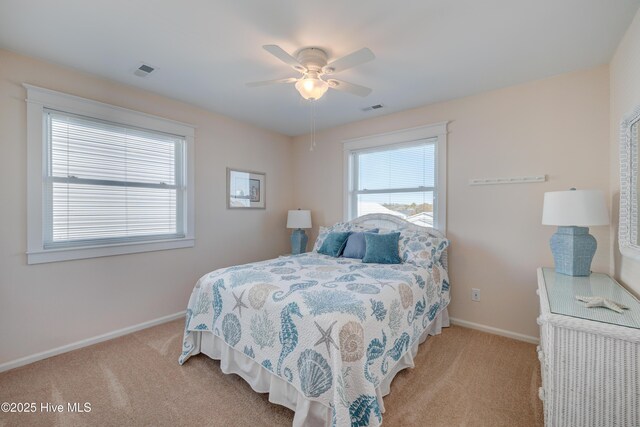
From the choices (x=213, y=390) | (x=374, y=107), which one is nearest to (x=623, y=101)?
(x=374, y=107)

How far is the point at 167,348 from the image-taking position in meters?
2.50

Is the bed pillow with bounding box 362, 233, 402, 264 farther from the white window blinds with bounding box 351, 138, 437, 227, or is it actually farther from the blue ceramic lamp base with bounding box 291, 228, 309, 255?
the blue ceramic lamp base with bounding box 291, 228, 309, 255

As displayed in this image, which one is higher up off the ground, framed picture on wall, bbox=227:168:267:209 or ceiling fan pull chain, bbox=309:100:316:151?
ceiling fan pull chain, bbox=309:100:316:151

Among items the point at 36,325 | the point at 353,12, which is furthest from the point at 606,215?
the point at 36,325

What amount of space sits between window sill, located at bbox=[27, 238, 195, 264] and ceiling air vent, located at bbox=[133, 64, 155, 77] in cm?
164

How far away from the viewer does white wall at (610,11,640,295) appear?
173cm

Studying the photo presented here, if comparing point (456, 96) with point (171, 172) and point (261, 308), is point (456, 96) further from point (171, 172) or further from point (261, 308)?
point (171, 172)

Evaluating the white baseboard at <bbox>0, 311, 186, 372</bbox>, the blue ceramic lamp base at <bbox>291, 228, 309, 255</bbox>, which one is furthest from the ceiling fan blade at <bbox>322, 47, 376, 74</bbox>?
the white baseboard at <bbox>0, 311, 186, 372</bbox>

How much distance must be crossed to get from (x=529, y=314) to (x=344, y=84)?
2.74 metres

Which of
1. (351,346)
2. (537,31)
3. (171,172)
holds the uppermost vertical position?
(537,31)

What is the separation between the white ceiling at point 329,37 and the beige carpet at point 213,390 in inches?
98.4

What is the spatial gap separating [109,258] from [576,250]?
4.02 meters

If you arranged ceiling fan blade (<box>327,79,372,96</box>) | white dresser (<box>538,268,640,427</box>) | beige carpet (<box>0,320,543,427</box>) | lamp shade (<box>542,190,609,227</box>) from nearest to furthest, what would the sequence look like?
white dresser (<box>538,268,640,427</box>) → beige carpet (<box>0,320,543,427</box>) → lamp shade (<box>542,190,609,227</box>) → ceiling fan blade (<box>327,79,372,96</box>)

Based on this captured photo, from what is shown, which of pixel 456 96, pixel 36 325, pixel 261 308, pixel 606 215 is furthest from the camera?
pixel 456 96
